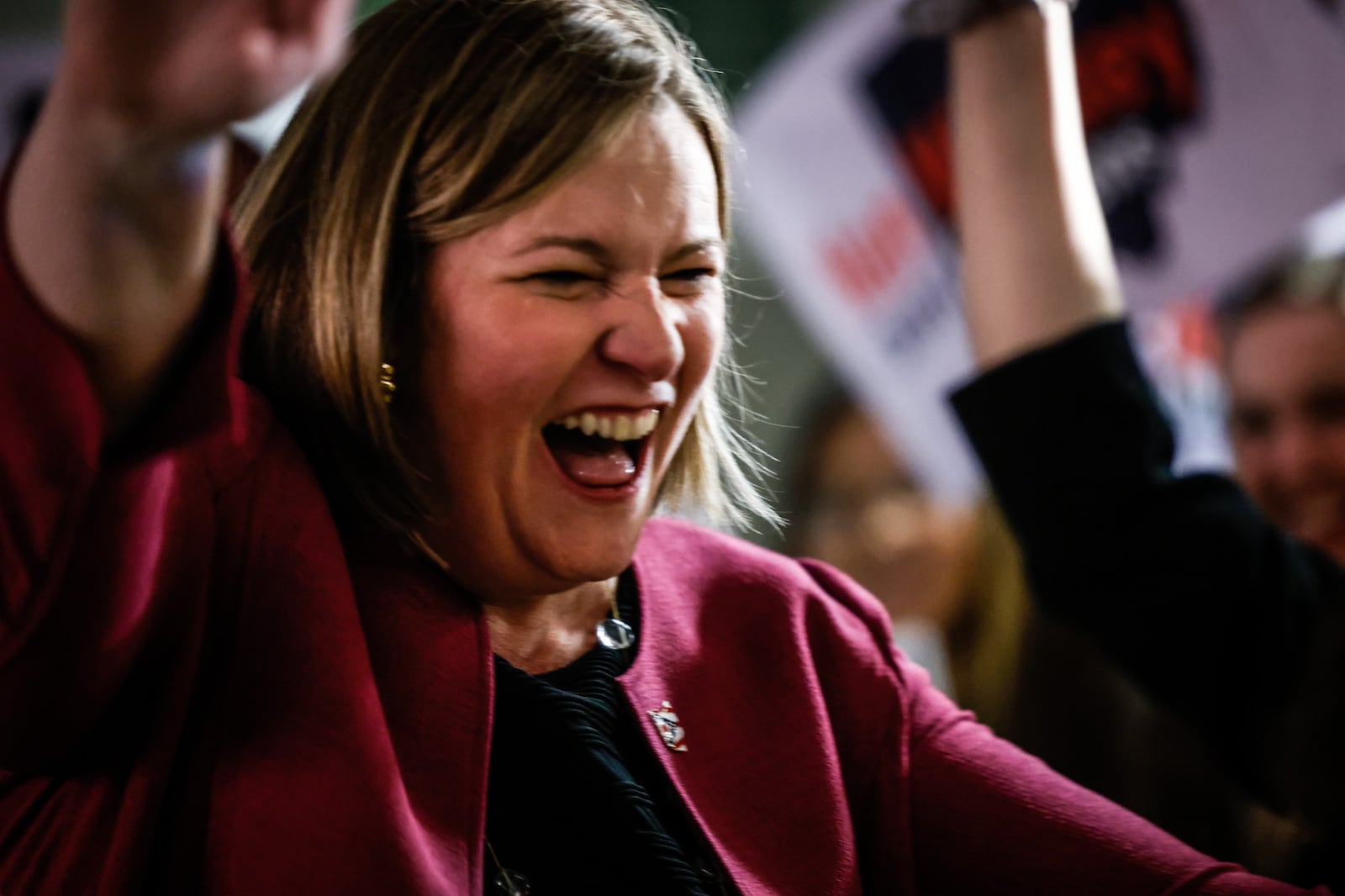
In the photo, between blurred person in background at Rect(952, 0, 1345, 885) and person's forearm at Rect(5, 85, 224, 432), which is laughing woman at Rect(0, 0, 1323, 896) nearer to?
person's forearm at Rect(5, 85, 224, 432)

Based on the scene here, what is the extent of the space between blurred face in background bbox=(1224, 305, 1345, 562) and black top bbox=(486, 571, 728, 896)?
1648 mm

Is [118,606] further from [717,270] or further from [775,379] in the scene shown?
[775,379]

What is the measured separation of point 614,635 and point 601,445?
180 mm

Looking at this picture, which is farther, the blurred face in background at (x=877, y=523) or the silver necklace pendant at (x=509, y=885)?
the blurred face in background at (x=877, y=523)

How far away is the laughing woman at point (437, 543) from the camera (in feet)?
2.41

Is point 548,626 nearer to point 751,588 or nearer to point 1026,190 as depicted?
point 751,588

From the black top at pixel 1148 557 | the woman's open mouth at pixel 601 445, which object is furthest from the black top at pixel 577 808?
the black top at pixel 1148 557

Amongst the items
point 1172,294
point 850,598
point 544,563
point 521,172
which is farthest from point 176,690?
point 1172,294

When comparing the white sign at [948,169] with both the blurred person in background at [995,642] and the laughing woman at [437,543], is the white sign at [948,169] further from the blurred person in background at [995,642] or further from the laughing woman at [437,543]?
the laughing woman at [437,543]

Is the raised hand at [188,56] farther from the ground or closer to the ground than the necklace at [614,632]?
farther from the ground

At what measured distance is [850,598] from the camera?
52.6 inches

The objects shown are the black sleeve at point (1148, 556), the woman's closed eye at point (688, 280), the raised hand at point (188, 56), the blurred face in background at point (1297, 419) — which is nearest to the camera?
the raised hand at point (188, 56)

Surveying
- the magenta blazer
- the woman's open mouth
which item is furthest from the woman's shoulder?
the woman's open mouth

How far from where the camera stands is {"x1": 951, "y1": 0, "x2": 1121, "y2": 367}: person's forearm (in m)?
1.22
